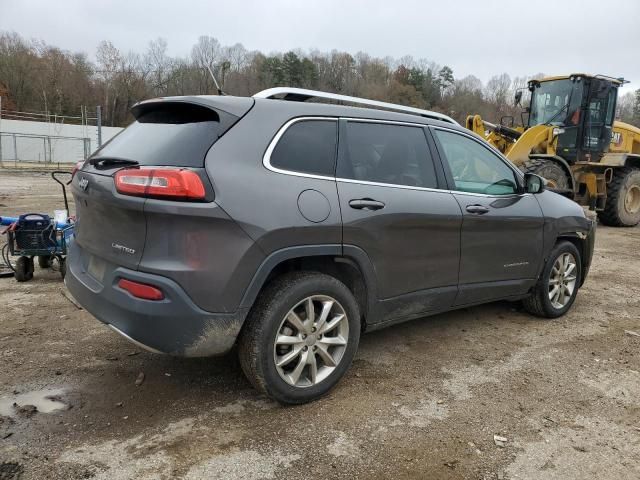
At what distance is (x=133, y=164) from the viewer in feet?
9.59

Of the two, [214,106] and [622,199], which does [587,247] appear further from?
[622,199]

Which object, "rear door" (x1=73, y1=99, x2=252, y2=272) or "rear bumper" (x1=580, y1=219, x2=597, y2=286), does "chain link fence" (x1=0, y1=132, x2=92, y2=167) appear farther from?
"rear bumper" (x1=580, y1=219, x2=597, y2=286)

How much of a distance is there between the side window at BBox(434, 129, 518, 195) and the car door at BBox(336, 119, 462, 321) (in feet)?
0.68

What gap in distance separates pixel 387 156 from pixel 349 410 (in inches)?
67.6

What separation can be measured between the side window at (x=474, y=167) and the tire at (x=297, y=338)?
1493 mm

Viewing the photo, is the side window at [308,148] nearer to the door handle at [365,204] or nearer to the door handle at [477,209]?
the door handle at [365,204]

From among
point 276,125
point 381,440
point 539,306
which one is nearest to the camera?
point 381,440

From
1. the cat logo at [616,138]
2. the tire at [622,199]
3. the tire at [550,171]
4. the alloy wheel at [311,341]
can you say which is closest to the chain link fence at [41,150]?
the tire at [550,171]

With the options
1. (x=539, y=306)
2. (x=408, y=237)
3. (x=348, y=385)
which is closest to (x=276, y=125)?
(x=408, y=237)

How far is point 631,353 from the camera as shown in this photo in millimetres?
4277

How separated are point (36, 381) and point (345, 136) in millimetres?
2601

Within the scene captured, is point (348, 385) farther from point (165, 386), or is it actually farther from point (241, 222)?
point (241, 222)

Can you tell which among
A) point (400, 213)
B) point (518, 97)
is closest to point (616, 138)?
point (518, 97)

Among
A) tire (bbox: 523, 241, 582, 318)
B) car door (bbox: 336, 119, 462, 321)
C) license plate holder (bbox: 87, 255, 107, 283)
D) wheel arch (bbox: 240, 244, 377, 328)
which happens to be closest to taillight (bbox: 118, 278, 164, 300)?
license plate holder (bbox: 87, 255, 107, 283)
